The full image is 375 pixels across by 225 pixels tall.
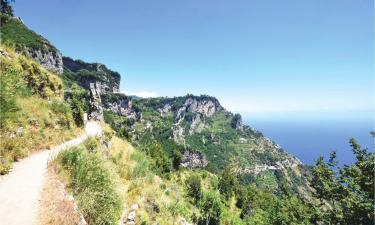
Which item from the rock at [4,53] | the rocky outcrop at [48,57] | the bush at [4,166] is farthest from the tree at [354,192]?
the rocky outcrop at [48,57]

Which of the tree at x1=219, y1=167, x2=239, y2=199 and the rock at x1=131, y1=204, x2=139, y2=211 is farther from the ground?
the rock at x1=131, y1=204, x2=139, y2=211

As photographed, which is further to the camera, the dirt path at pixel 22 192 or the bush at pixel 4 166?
the bush at pixel 4 166

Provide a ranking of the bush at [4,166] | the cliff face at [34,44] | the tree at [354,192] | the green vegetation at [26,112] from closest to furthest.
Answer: the bush at [4,166], the green vegetation at [26,112], the tree at [354,192], the cliff face at [34,44]

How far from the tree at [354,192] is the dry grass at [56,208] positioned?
50.6ft

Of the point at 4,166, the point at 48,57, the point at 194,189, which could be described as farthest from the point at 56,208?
the point at 48,57

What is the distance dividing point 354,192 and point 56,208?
714 inches

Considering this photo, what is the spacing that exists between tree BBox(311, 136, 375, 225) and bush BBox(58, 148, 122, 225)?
44.8 ft

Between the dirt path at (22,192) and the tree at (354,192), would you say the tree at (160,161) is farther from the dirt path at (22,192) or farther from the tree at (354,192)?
the dirt path at (22,192)

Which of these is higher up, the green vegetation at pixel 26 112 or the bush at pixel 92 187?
the green vegetation at pixel 26 112

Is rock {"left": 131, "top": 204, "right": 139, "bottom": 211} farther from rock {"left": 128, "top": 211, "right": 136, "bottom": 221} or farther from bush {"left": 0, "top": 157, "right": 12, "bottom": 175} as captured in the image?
bush {"left": 0, "top": 157, "right": 12, "bottom": 175}

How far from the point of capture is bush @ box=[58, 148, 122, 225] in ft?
26.1

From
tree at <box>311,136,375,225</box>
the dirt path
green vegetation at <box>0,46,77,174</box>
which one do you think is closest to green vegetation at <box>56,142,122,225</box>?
the dirt path

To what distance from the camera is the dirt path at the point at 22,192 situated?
6.53m

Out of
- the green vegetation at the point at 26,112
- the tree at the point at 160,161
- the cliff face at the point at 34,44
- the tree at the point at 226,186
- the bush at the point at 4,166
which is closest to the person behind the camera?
the bush at the point at 4,166
